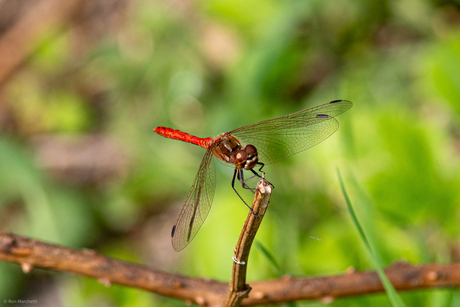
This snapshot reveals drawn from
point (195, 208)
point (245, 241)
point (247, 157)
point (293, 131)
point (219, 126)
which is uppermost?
point (219, 126)

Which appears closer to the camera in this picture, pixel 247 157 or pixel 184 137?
pixel 247 157

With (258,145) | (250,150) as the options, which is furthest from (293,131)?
(250,150)

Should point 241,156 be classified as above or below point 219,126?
below

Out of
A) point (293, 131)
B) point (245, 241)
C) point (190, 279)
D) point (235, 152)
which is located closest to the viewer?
point (245, 241)

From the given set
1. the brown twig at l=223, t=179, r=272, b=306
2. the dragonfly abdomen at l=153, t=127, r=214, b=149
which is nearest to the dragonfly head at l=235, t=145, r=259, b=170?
the dragonfly abdomen at l=153, t=127, r=214, b=149

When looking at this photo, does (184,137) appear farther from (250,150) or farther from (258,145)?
(250,150)

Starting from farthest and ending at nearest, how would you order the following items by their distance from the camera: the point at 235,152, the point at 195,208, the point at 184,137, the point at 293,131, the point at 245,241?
1. the point at 184,137
2. the point at 293,131
3. the point at 235,152
4. the point at 195,208
5. the point at 245,241
